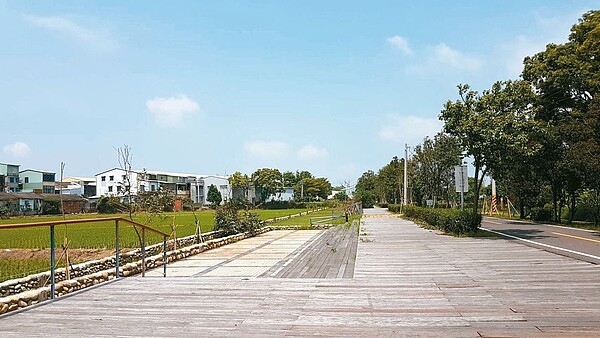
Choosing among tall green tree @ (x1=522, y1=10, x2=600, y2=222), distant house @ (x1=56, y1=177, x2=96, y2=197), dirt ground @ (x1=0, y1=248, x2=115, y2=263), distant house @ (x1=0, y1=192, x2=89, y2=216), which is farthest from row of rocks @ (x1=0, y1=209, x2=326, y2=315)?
distant house @ (x1=56, y1=177, x2=96, y2=197)

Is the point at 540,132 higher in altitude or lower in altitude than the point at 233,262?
higher

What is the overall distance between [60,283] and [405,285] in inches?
197

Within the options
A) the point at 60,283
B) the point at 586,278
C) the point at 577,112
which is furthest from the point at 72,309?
the point at 577,112

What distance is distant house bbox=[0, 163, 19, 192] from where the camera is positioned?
65681 millimetres

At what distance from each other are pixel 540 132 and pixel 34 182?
6766cm

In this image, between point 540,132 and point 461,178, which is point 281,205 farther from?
point 461,178

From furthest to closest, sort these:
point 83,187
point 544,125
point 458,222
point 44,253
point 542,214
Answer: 1. point 83,187
2. point 542,214
3. point 544,125
4. point 458,222
5. point 44,253

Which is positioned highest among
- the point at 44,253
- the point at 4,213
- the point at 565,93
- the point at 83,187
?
the point at 565,93

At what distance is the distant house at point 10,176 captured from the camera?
6568cm

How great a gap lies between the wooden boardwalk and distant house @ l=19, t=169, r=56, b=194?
69.9m

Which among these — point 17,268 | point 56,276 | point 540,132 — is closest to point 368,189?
point 540,132

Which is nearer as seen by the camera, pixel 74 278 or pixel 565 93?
pixel 74 278

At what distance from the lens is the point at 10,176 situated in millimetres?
68750

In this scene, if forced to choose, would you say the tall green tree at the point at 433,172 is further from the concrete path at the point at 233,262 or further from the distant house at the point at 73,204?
the distant house at the point at 73,204
